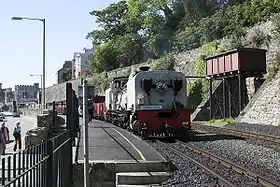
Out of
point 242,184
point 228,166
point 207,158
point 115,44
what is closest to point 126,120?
point 207,158

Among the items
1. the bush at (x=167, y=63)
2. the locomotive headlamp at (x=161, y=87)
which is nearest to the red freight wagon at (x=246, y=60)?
the locomotive headlamp at (x=161, y=87)

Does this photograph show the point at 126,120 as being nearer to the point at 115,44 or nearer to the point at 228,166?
the point at 228,166

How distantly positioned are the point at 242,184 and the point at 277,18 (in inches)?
1216

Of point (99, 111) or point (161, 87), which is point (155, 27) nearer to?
point (99, 111)

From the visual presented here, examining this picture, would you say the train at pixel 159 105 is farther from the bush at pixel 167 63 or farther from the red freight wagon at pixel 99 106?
the bush at pixel 167 63

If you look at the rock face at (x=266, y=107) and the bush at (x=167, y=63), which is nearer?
the rock face at (x=266, y=107)

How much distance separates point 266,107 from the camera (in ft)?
109

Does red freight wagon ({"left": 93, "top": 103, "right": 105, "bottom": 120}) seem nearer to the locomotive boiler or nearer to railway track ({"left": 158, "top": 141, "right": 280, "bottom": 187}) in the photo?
the locomotive boiler

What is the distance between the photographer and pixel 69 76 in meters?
174

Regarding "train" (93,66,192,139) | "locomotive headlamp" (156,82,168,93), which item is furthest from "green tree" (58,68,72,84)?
"locomotive headlamp" (156,82,168,93)

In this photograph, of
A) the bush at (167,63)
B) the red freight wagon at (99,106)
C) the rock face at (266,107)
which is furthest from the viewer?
the bush at (167,63)

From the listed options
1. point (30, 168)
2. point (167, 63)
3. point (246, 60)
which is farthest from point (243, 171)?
point (167, 63)

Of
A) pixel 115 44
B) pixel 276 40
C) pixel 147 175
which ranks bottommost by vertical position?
pixel 147 175

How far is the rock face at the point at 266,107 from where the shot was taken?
32.0m
